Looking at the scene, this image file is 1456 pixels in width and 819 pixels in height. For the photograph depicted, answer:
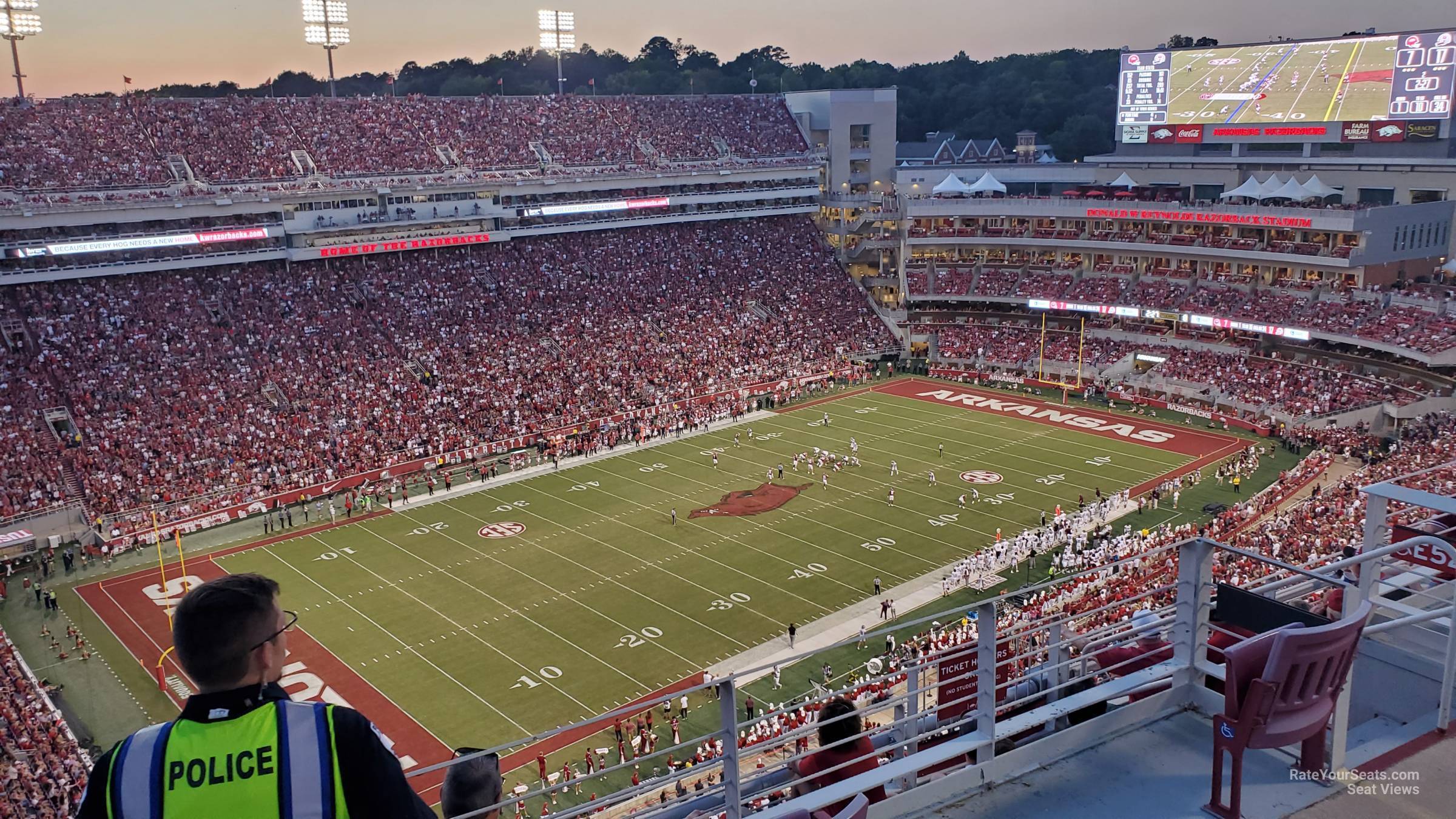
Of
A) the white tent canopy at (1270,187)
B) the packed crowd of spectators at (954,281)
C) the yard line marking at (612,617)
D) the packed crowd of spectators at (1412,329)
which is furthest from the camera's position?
the packed crowd of spectators at (954,281)

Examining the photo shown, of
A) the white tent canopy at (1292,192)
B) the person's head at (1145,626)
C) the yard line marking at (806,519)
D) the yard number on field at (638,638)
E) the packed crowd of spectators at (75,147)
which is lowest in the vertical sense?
the yard number on field at (638,638)

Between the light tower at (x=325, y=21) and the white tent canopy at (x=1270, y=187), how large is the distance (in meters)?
45.3

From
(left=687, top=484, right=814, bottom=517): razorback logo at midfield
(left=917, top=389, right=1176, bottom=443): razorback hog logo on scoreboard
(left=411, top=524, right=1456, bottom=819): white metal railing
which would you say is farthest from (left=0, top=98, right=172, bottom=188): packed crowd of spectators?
(left=411, top=524, right=1456, bottom=819): white metal railing

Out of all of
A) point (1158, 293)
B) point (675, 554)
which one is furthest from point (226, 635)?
point (1158, 293)

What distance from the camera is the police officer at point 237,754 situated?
2684mm

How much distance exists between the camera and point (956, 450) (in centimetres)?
3769

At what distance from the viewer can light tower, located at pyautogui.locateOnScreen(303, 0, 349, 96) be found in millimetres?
52250

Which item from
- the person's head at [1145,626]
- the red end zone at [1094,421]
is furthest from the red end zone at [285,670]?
the red end zone at [1094,421]

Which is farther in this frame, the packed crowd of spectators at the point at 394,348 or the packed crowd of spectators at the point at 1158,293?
the packed crowd of spectators at the point at 1158,293

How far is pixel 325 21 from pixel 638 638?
138ft

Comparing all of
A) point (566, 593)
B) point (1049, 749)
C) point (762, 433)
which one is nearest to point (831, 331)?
point (762, 433)

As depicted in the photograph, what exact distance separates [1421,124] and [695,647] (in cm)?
4047

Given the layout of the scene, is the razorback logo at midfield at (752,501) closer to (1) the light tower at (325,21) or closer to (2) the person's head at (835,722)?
(2) the person's head at (835,722)

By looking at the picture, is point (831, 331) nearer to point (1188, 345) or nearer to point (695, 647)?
point (1188, 345)
